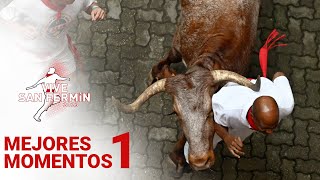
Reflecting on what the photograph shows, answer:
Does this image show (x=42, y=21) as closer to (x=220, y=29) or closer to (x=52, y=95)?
(x=52, y=95)

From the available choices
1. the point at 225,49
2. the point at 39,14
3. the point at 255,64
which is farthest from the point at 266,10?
the point at 39,14

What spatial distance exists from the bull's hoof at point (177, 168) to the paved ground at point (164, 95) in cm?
8

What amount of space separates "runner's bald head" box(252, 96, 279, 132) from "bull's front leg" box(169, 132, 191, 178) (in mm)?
1874

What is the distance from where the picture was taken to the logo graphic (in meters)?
6.01

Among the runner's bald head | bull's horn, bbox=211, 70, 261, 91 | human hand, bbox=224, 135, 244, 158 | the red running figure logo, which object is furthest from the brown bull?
the red running figure logo

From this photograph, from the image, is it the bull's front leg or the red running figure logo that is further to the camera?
the red running figure logo

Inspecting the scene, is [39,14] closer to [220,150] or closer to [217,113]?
[217,113]

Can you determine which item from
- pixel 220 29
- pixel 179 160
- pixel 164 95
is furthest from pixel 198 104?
pixel 164 95

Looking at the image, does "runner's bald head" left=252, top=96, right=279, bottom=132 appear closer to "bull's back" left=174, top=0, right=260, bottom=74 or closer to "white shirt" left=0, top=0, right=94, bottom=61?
"bull's back" left=174, top=0, right=260, bottom=74

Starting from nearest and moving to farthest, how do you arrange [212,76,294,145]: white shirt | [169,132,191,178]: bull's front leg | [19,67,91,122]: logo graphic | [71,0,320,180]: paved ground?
[212,76,294,145]: white shirt, [169,132,191,178]: bull's front leg, [19,67,91,122]: logo graphic, [71,0,320,180]: paved ground

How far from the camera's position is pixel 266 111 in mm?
3826

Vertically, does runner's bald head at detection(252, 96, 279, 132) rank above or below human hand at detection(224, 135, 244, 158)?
above

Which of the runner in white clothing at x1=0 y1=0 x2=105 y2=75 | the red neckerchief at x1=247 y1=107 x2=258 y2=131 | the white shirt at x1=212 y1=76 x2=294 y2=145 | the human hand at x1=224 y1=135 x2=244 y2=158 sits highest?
the runner in white clothing at x1=0 y1=0 x2=105 y2=75

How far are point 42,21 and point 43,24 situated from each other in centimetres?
5
